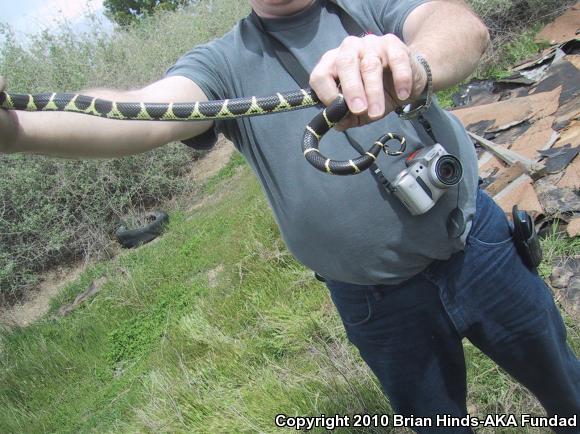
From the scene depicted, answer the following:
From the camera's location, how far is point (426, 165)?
2.17 metres

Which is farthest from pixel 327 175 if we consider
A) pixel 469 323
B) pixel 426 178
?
pixel 469 323

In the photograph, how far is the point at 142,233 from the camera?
11.7m

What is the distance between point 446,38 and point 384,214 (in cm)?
74

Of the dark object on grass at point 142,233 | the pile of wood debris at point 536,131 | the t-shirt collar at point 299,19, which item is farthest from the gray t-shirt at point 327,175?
the dark object on grass at point 142,233

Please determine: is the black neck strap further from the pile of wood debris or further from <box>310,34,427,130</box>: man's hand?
the pile of wood debris

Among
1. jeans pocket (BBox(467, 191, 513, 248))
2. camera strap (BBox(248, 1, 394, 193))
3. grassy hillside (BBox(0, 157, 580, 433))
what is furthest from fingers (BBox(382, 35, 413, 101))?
grassy hillside (BBox(0, 157, 580, 433))

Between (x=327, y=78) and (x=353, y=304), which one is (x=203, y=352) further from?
(x=327, y=78)

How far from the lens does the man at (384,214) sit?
2256 millimetres

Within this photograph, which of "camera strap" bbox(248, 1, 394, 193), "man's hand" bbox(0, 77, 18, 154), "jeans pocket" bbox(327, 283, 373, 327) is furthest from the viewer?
"jeans pocket" bbox(327, 283, 373, 327)

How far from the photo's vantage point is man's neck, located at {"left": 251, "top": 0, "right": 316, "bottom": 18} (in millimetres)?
2374

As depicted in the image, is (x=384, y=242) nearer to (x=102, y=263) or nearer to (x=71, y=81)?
(x=102, y=263)

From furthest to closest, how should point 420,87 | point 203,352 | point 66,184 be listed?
point 66,184
point 203,352
point 420,87

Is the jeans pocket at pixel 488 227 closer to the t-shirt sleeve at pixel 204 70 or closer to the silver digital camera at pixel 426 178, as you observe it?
the silver digital camera at pixel 426 178

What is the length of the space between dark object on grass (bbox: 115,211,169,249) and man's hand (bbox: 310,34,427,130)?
1045 cm
